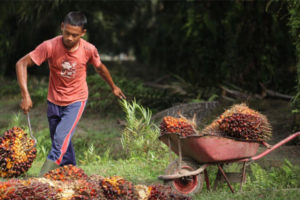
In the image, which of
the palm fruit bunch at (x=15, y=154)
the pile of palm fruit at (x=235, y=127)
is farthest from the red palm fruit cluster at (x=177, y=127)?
the palm fruit bunch at (x=15, y=154)

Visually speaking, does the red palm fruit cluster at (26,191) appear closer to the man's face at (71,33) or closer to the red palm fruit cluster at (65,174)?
the red palm fruit cluster at (65,174)

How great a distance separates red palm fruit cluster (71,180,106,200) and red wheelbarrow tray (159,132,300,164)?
968mm

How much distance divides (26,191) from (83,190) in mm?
470

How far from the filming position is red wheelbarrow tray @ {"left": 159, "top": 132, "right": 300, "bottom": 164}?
15.2 ft

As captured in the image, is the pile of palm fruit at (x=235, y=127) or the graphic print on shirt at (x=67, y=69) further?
the graphic print on shirt at (x=67, y=69)

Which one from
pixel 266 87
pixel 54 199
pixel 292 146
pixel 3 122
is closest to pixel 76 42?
pixel 54 199

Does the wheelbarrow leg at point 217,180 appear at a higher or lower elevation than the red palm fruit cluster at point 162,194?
lower

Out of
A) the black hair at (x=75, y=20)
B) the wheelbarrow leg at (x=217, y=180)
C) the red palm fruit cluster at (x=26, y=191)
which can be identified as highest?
the black hair at (x=75, y=20)

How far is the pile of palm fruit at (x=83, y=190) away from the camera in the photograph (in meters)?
3.88

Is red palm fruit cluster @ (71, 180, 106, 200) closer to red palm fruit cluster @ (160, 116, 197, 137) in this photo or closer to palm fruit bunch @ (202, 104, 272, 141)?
red palm fruit cluster @ (160, 116, 197, 137)

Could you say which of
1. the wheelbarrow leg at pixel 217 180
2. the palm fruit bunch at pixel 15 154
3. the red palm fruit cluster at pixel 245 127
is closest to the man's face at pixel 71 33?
the palm fruit bunch at pixel 15 154

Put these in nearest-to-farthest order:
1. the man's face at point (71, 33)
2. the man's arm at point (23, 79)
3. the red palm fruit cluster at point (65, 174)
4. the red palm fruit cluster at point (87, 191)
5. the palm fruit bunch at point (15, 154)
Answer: the red palm fruit cluster at point (87, 191) < the red palm fruit cluster at point (65, 174) < the man's arm at point (23, 79) < the man's face at point (71, 33) < the palm fruit bunch at point (15, 154)

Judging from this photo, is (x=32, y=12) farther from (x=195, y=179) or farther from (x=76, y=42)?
(x=195, y=179)

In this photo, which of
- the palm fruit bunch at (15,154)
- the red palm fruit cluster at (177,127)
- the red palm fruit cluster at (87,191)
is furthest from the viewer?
the palm fruit bunch at (15,154)
